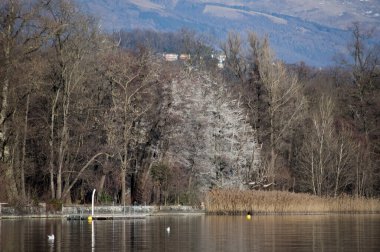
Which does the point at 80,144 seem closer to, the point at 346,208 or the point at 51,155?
the point at 51,155

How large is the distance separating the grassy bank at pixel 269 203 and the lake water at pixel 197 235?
638cm

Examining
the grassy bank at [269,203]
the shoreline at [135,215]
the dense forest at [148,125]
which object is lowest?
the shoreline at [135,215]

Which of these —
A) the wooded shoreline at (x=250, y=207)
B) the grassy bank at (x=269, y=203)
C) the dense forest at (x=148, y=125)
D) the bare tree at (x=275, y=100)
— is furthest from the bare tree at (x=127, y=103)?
the bare tree at (x=275, y=100)

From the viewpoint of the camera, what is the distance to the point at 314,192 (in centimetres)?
8031

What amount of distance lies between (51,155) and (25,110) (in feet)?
11.9

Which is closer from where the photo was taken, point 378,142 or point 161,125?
point 161,125

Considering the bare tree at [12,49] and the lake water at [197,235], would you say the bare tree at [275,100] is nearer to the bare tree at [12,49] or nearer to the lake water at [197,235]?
the lake water at [197,235]

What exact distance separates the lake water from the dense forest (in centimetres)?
981

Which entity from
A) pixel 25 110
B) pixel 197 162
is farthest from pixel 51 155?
pixel 197 162

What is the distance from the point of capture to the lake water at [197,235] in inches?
1499

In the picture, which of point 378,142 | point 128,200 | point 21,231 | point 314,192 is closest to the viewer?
point 21,231

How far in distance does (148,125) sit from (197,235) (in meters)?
28.2

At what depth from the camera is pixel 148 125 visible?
72.0 metres

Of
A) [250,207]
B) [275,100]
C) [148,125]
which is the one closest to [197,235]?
[250,207]
